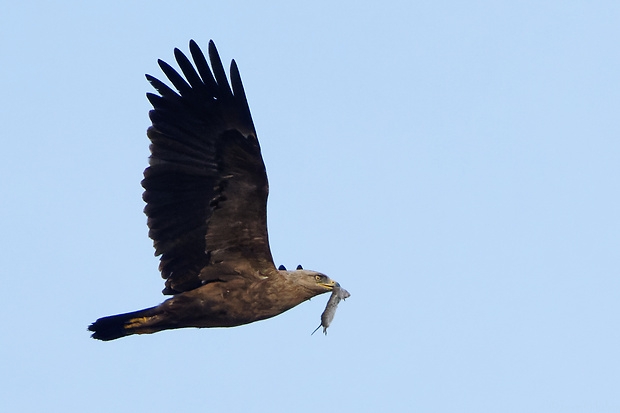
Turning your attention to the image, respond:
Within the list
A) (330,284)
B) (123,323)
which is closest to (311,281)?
(330,284)

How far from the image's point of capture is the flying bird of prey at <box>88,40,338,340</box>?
3058 centimetres

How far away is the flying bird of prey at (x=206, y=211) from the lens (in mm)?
30578

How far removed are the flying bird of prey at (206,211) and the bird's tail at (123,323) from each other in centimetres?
1

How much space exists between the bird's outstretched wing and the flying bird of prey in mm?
12

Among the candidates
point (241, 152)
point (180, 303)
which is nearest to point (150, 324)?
point (180, 303)

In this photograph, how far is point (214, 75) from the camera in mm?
30578

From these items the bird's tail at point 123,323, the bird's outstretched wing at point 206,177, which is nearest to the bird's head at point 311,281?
the bird's outstretched wing at point 206,177

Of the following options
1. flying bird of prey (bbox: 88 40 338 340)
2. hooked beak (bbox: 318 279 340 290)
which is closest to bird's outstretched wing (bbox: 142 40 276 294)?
flying bird of prey (bbox: 88 40 338 340)

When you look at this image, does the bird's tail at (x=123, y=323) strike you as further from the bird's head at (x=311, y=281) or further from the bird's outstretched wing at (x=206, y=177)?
the bird's head at (x=311, y=281)

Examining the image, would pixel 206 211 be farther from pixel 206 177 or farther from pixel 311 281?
pixel 311 281

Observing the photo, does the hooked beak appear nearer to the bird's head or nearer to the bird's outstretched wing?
the bird's head

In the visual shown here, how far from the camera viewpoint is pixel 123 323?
3078cm

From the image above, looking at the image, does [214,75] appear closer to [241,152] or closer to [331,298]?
[241,152]

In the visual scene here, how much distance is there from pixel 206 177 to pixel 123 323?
197 cm
